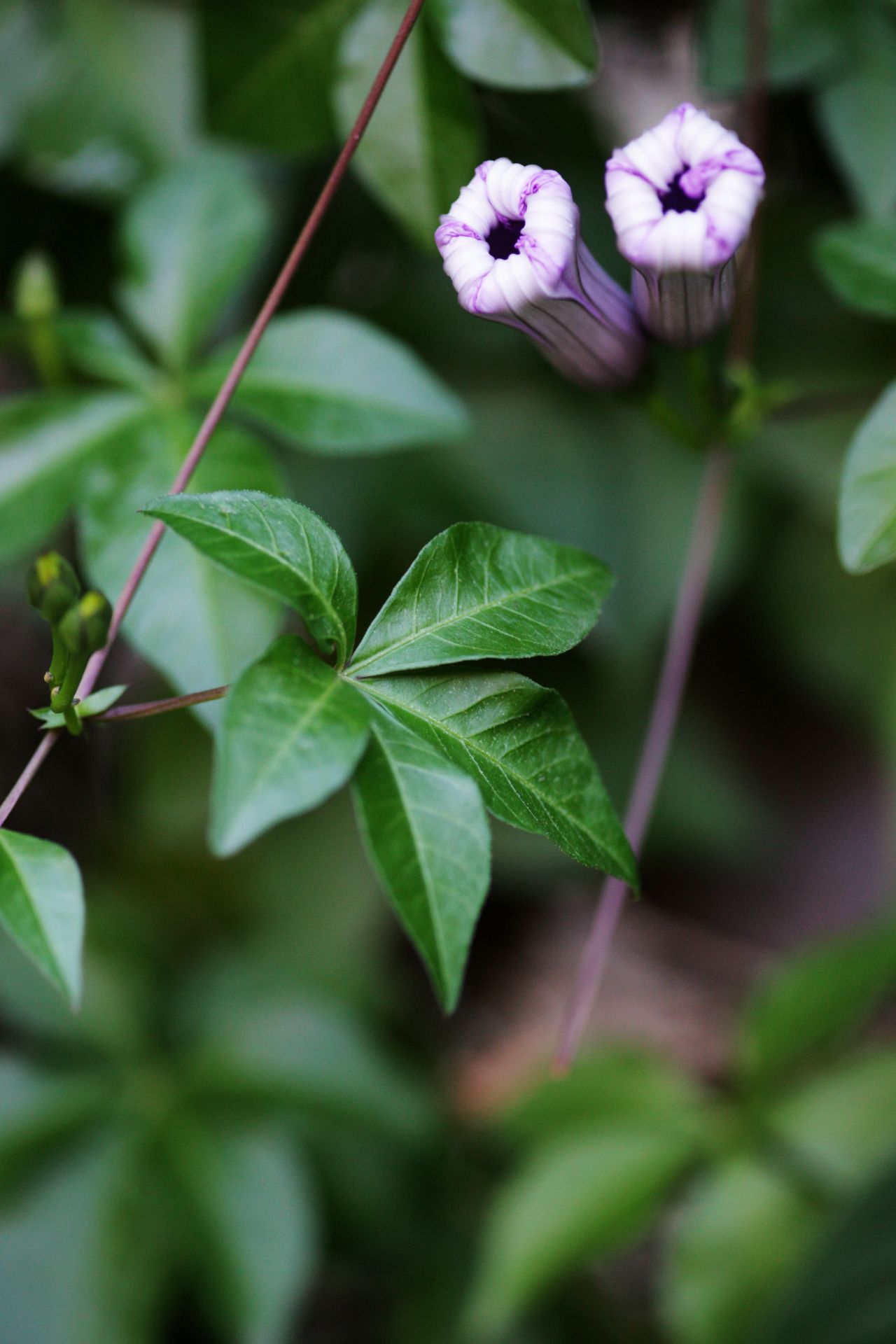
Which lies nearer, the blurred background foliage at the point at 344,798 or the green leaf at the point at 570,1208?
the blurred background foliage at the point at 344,798

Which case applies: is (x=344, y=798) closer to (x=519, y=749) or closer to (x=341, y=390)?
(x=341, y=390)

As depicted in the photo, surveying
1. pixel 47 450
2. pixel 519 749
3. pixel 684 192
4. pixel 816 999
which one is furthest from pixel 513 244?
pixel 816 999

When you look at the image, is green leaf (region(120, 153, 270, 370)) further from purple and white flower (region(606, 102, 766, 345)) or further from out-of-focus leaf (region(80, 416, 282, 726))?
purple and white flower (region(606, 102, 766, 345))

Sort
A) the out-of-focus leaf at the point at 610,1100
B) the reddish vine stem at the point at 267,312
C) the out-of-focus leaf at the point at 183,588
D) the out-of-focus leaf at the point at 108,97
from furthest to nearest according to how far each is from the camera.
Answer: the out-of-focus leaf at the point at 610,1100 → the out-of-focus leaf at the point at 108,97 → the out-of-focus leaf at the point at 183,588 → the reddish vine stem at the point at 267,312

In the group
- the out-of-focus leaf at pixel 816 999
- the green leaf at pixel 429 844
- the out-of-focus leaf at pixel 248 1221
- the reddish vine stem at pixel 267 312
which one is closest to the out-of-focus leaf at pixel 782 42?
the reddish vine stem at pixel 267 312

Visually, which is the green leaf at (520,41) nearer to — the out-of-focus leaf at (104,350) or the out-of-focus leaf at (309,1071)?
the out-of-focus leaf at (104,350)

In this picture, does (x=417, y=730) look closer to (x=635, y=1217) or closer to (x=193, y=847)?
(x=635, y=1217)
